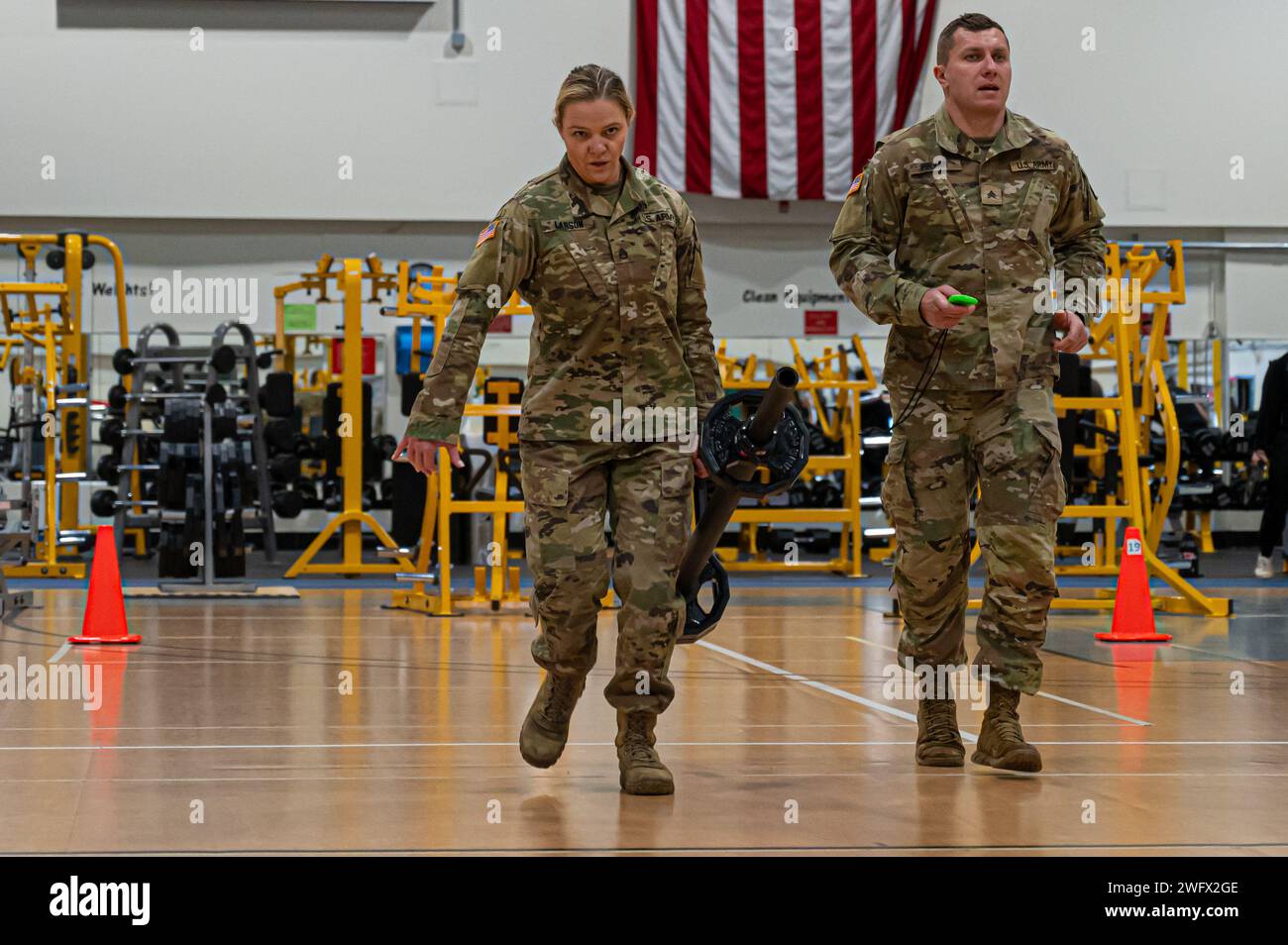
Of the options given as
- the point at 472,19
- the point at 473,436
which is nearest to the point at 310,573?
the point at 473,436

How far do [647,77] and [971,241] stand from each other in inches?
448

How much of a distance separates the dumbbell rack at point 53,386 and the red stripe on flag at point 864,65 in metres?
6.98

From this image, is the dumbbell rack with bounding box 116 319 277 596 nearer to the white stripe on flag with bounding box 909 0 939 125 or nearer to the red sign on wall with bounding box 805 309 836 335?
the red sign on wall with bounding box 805 309 836 335

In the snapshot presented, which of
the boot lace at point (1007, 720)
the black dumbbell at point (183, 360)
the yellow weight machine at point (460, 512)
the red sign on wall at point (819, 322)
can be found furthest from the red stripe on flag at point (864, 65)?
the boot lace at point (1007, 720)

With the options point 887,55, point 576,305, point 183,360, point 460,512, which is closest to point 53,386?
point 183,360

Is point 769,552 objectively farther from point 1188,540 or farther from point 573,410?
point 573,410

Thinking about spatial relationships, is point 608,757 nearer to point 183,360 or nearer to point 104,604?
point 104,604

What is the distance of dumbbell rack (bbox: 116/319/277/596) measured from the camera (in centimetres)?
955

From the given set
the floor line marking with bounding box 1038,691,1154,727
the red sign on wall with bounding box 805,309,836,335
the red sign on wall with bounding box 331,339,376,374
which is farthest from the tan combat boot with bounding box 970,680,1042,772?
the red sign on wall with bounding box 805,309,836,335

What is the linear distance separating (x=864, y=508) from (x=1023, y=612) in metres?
10.3

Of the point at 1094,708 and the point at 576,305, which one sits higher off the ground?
the point at 576,305

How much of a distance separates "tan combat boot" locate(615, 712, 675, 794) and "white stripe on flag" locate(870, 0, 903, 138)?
39.6ft

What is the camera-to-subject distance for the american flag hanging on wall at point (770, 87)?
14820 mm

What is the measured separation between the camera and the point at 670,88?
14820 millimetres
